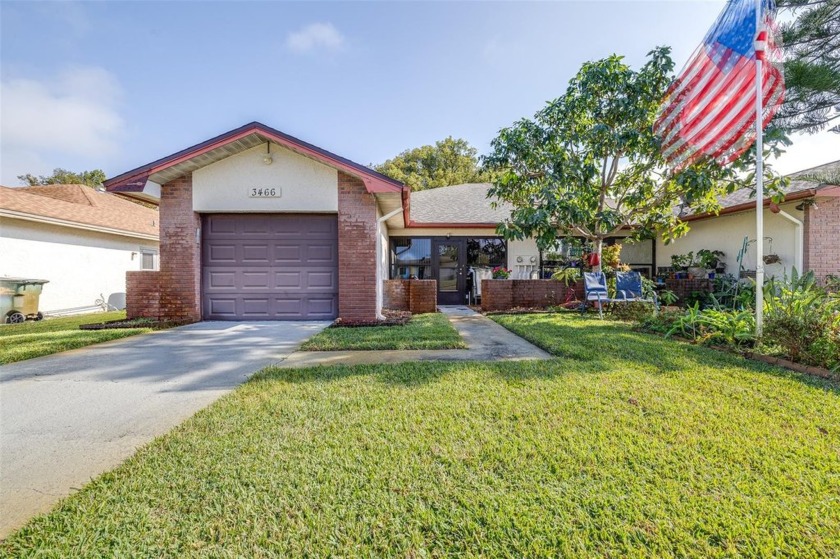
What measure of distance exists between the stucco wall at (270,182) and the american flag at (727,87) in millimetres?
6756

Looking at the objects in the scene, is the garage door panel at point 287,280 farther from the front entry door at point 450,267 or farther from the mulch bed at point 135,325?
the front entry door at point 450,267

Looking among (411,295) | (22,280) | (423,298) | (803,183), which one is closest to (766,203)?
(803,183)

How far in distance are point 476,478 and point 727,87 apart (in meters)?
7.30

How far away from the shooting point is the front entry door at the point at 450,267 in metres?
12.2

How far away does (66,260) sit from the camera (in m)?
11.0

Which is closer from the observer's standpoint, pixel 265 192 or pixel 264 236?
pixel 265 192

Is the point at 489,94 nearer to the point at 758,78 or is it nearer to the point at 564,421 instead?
the point at 758,78

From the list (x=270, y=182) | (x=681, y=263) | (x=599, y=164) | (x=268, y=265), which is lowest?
(x=268, y=265)

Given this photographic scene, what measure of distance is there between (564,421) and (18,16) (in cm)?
1229

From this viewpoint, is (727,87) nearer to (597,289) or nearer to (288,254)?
(597,289)

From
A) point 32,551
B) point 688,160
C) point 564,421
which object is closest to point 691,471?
point 564,421

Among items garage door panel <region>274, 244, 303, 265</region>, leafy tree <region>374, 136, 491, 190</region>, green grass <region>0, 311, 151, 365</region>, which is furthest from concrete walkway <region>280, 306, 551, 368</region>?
leafy tree <region>374, 136, 491, 190</region>

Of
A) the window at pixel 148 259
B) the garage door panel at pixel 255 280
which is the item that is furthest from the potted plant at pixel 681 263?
the window at pixel 148 259

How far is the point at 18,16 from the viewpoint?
7551mm
